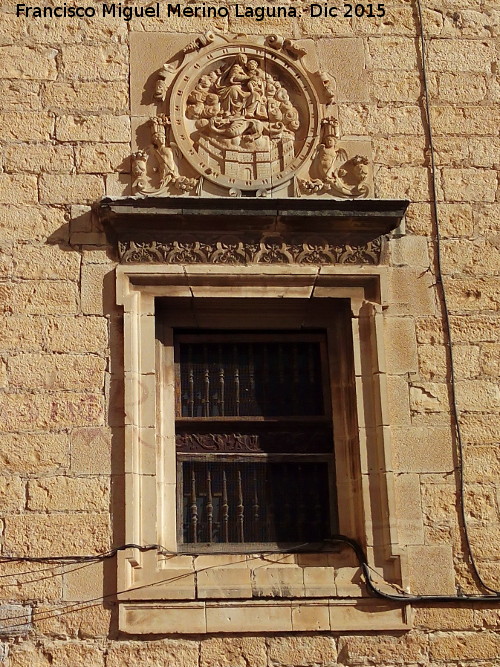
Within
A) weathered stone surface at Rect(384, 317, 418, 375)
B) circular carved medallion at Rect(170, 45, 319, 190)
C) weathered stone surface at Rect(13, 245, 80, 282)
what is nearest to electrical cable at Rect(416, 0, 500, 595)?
weathered stone surface at Rect(384, 317, 418, 375)

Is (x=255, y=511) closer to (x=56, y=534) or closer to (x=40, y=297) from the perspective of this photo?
(x=56, y=534)

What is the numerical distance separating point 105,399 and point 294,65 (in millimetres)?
2758

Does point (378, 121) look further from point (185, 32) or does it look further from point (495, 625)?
point (495, 625)

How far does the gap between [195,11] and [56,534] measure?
3836mm

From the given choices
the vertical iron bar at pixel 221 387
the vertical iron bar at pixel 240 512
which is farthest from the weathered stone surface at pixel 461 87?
the vertical iron bar at pixel 240 512

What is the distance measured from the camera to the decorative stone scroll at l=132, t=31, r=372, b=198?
7555 mm

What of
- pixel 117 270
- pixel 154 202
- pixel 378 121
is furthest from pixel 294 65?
pixel 117 270

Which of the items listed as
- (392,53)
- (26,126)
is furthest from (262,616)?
(392,53)

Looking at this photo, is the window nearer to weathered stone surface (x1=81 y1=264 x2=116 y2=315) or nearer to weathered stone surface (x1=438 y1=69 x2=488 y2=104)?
weathered stone surface (x1=81 y1=264 x2=116 y2=315)

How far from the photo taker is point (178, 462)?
23.7ft

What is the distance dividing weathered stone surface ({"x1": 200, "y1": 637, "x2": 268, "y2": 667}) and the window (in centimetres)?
64

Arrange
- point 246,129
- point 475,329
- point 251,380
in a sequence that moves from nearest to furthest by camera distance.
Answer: point 475,329 < point 251,380 < point 246,129

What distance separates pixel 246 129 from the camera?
7688 millimetres

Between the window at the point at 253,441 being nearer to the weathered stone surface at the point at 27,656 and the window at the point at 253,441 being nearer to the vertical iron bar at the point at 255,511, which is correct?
the vertical iron bar at the point at 255,511
